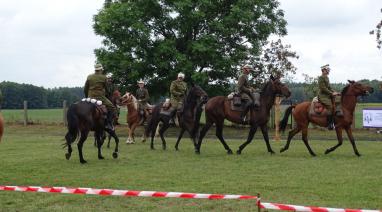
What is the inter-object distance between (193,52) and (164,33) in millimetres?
3354

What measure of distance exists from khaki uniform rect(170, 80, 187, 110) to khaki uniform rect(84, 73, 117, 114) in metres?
4.62

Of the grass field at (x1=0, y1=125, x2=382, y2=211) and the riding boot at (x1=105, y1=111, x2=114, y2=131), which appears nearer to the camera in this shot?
the grass field at (x1=0, y1=125, x2=382, y2=211)

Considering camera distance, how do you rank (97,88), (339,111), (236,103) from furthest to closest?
(236,103), (339,111), (97,88)

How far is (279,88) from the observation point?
1852 centimetres

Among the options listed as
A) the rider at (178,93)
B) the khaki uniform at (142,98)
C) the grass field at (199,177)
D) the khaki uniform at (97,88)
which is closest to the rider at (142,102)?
the khaki uniform at (142,98)

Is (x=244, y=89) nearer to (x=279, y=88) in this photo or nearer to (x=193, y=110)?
(x=279, y=88)

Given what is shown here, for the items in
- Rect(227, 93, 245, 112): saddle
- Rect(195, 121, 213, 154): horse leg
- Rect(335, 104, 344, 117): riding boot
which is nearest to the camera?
Rect(335, 104, 344, 117): riding boot

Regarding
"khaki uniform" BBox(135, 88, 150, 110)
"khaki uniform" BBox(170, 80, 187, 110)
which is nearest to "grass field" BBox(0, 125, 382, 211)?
"khaki uniform" BBox(170, 80, 187, 110)

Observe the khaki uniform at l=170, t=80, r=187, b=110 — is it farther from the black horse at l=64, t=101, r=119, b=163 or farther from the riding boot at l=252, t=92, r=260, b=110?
the black horse at l=64, t=101, r=119, b=163

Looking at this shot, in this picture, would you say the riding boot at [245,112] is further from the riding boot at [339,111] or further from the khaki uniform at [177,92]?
the khaki uniform at [177,92]

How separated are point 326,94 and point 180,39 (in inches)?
712

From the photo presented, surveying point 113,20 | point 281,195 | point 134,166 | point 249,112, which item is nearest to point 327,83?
point 249,112

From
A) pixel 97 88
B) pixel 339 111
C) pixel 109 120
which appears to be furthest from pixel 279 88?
pixel 97 88

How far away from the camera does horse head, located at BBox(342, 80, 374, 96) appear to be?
17719 millimetres
